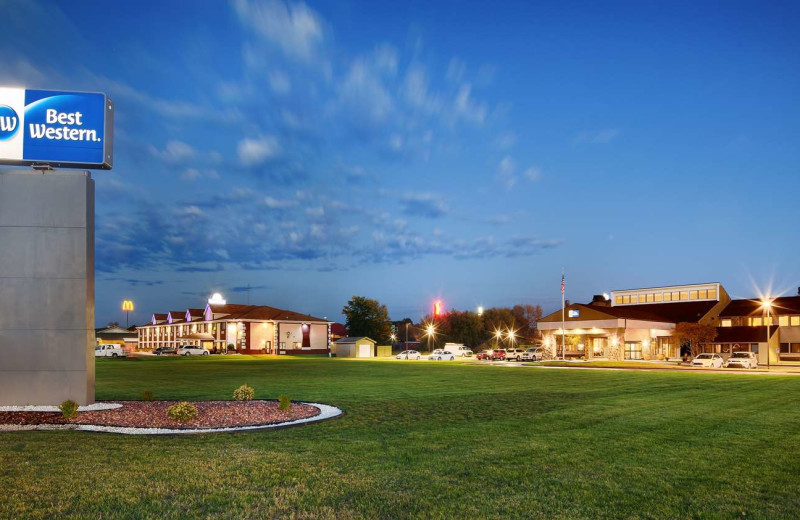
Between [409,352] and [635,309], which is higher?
[635,309]

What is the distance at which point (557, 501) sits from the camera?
7.29 meters

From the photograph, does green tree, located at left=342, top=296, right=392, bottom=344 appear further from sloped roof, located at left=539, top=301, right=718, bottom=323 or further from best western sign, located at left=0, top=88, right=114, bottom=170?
best western sign, located at left=0, top=88, right=114, bottom=170

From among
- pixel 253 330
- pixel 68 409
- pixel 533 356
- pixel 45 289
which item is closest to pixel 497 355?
pixel 533 356

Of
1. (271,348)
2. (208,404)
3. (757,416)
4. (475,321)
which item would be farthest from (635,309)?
(208,404)

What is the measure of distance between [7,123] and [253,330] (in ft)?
211

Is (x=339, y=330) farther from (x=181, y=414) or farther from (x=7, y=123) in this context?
(x=181, y=414)

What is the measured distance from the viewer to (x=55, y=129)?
1784 centimetres

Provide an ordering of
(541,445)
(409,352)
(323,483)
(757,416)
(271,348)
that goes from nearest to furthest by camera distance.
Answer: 1. (323,483)
2. (541,445)
3. (757,416)
4. (409,352)
5. (271,348)

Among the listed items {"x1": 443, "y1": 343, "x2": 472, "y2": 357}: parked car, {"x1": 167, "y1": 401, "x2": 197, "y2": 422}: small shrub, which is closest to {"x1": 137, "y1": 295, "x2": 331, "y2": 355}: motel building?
{"x1": 443, "y1": 343, "x2": 472, "y2": 357}: parked car

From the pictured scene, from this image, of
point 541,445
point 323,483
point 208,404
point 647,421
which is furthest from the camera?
point 208,404

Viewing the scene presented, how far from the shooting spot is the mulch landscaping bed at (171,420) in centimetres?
1330

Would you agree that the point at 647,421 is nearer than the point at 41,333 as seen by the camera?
Yes

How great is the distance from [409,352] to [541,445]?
2460 inches

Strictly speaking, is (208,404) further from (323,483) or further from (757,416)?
(757,416)
